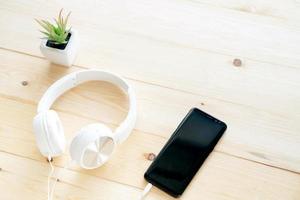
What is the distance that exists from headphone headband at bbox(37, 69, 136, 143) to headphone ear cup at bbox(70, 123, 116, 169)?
3cm

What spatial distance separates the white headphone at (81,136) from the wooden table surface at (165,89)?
0.03 metres

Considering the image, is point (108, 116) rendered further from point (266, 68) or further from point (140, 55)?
point (266, 68)

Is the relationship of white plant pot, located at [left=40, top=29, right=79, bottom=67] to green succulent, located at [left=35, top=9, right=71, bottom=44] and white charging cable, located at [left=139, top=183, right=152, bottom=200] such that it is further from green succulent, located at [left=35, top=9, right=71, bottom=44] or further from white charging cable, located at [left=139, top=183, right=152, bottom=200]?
white charging cable, located at [left=139, top=183, right=152, bottom=200]

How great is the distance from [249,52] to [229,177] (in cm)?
26

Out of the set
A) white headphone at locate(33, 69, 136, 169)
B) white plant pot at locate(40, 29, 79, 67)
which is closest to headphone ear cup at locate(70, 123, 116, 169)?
white headphone at locate(33, 69, 136, 169)

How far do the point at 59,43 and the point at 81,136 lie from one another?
0.22m

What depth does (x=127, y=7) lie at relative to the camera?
0.92 meters

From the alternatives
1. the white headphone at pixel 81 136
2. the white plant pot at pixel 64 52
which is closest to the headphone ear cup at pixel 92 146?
the white headphone at pixel 81 136

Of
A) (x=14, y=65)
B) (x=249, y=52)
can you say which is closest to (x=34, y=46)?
(x=14, y=65)

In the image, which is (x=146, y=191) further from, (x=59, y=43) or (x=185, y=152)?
(x=59, y=43)

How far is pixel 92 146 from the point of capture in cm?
67

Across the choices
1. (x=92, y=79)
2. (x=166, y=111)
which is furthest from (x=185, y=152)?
(x=92, y=79)

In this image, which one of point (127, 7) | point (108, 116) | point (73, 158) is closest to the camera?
point (73, 158)

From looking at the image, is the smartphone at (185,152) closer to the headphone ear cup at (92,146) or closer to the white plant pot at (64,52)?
the headphone ear cup at (92,146)
